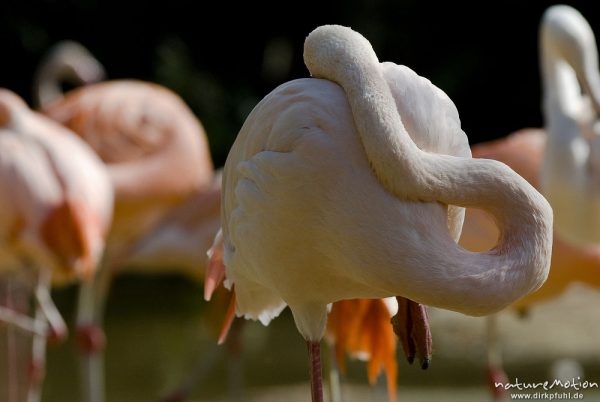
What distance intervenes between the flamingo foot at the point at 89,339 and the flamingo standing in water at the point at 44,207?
0.21 m

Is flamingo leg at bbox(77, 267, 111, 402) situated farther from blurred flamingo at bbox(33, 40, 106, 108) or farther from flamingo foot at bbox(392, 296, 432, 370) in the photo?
flamingo foot at bbox(392, 296, 432, 370)

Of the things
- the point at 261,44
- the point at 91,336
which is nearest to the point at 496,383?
the point at 91,336

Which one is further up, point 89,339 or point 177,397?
point 89,339

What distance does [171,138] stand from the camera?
621 centimetres

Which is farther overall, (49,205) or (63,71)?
(63,71)

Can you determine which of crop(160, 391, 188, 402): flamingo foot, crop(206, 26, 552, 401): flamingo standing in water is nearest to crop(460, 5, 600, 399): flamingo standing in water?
crop(160, 391, 188, 402): flamingo foot

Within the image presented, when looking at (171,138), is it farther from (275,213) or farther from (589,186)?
(275,213)

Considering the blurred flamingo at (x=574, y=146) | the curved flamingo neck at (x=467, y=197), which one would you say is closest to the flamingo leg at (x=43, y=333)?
the blurred flamingo at (x=574, y=146)

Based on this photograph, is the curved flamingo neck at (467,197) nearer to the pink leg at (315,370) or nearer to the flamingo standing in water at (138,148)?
the pink leg at (315,370)

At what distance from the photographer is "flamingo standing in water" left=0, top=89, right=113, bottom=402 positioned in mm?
4859

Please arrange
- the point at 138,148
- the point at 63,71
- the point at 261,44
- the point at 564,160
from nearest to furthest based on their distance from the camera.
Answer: the point at 564,160 → the point at 138,148 → the point at 63,71 → the point at 261,44

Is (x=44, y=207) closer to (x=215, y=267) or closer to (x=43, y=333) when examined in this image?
(x=43, y=333)

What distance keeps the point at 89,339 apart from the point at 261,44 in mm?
4646

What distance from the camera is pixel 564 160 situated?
436 cm
